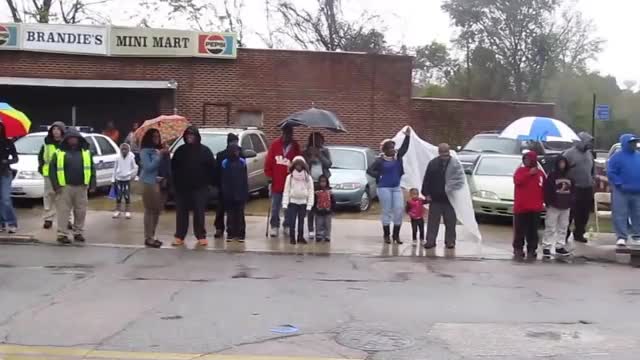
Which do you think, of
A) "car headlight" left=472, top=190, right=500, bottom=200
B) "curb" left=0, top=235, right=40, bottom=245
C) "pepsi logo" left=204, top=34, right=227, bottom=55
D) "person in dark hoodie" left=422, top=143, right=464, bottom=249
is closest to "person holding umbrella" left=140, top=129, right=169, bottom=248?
"curb" left=0, top=235, right=40, bottom=245

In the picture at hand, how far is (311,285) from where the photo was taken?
30.2 ft

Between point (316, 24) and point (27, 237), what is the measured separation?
101 feet

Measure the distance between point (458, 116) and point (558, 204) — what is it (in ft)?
50.2

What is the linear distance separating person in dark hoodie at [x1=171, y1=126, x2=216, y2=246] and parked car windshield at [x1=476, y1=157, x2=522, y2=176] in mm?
6474

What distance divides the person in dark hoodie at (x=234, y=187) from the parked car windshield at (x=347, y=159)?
5088 mm

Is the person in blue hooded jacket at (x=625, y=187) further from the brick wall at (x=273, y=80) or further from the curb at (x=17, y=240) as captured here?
the brick wall at (x=273, y=80)

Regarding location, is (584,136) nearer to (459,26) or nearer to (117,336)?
(117,336)

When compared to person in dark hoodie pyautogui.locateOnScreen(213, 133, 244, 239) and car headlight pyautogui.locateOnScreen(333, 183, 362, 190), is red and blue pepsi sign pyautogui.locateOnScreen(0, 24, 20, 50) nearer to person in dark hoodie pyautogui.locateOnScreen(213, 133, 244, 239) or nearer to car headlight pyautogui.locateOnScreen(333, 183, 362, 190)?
car headlight pyautogui.locateOnScreen(333, 183, 362, 190)

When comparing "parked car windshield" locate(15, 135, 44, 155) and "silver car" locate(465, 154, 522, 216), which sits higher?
"parked car windshield" locate(15, 135, 44, 155)

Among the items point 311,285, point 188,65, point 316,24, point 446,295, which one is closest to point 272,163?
point 311,285

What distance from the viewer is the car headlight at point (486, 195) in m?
15.3

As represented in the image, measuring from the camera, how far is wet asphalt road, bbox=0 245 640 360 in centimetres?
648

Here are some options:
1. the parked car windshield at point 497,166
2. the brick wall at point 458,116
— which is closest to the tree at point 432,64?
the brick wall at point 458,116

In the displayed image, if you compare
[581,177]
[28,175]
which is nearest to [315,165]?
[581,177]
